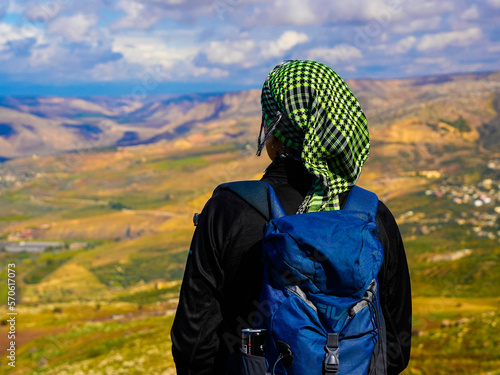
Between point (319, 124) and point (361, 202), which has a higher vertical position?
point (319, 124)

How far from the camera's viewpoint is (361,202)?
2.60 meters

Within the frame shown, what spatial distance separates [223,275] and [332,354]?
672 mm

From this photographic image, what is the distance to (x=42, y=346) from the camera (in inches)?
2041

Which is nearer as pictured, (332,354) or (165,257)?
(332,354)

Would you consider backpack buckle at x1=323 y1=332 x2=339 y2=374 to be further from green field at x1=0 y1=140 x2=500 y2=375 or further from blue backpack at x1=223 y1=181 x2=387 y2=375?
green field at x1=0 y1=140 x2=500 y2=375

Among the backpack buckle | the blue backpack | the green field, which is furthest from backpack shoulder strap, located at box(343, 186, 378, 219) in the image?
the green field

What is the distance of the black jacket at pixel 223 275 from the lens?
249cm

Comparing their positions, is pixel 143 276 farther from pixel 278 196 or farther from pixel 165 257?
pixel 278 196

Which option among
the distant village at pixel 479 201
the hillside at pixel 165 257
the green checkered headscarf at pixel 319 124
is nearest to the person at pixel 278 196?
the green checkered headscarf at pixel 319 124

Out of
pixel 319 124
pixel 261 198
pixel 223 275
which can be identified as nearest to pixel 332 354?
pixel 223 275

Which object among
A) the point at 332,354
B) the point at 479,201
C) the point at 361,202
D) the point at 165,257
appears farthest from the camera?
the point at 479,201

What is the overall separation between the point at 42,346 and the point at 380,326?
2210 inches

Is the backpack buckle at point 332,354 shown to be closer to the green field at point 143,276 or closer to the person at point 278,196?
the person at point 278,196

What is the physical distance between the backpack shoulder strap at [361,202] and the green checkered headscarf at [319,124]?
5 cm
